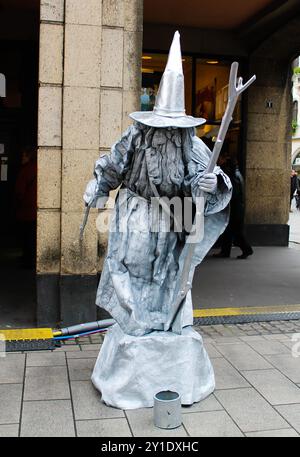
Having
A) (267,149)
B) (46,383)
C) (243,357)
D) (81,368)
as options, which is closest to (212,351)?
(243,357)

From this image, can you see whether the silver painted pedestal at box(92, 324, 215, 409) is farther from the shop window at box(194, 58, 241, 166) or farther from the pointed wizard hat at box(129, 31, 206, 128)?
the shop window at box(194, 58, 241, 166)

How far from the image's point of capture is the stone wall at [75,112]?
5848mm

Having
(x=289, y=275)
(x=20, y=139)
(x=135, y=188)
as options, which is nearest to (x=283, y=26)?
(x=289, y=275)

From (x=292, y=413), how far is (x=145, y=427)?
3.42ft

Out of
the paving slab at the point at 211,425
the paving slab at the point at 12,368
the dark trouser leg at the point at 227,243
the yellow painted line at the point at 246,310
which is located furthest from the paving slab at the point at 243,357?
the dark trouser leg at the point at 227,243

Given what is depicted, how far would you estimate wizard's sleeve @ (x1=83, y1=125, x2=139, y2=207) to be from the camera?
4199mm

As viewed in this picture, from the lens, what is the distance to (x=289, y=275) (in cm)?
919

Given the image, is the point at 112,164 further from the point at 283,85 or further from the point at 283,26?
the point at 283,85

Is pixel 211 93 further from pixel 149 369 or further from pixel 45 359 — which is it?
pixel 149 369

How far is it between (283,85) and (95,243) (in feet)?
25.7

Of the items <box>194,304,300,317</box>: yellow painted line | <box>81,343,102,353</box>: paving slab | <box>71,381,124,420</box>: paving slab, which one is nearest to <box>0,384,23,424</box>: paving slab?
<box>71,381,124,420</box>: paving slab

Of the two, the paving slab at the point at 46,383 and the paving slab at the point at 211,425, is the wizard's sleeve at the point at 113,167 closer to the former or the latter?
the paving slab at the point at 46,383

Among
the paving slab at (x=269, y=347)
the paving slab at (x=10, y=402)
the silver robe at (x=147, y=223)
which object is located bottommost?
the paving slab at (x=10, y=402)

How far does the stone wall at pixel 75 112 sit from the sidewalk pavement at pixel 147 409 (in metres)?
0.80
